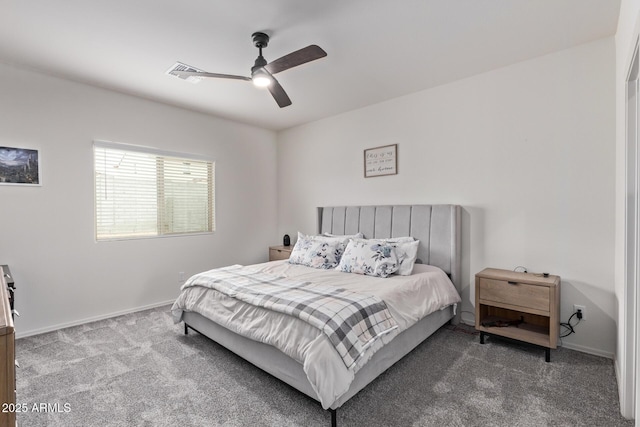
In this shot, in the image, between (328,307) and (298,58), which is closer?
(328,307)

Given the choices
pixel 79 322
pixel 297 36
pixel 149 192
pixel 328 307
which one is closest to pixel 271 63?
pixel 297 36

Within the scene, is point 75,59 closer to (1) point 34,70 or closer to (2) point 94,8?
(1) point 34,70

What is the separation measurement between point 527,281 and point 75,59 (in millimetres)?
4400

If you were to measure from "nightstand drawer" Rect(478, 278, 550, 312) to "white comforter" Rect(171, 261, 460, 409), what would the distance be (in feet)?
1.15

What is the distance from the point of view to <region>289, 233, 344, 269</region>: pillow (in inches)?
136

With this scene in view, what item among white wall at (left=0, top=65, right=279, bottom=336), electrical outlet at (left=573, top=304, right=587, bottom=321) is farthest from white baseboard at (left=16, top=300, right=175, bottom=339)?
electrical outlet at (left=573, top=304, right=587, bottom=321)

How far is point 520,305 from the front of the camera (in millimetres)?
2588

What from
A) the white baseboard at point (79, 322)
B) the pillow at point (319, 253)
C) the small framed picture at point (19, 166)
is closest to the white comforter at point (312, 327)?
the pillow at point (319, 253)

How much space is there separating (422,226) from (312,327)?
6.75 ft

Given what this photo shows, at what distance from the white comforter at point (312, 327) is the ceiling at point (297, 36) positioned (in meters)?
2.03

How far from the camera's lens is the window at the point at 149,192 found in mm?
3592

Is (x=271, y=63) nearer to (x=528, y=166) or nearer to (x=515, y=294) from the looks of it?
(x=528, y=166)

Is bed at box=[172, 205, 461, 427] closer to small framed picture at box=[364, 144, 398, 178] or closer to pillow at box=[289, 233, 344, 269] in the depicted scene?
pillow at box=[289, 233, 344, 269]

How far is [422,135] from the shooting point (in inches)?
142
